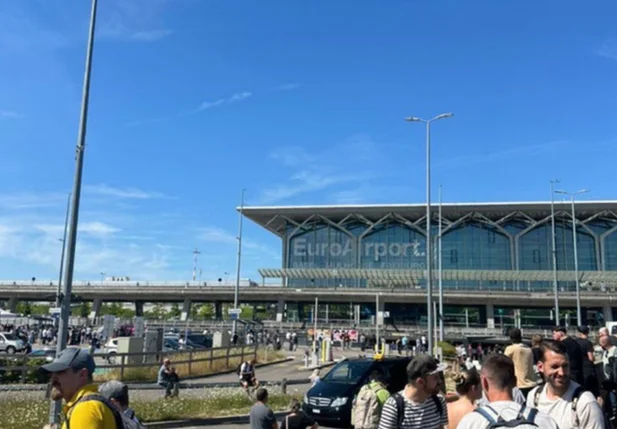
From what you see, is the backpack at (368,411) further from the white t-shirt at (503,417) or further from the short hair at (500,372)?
the white t-shirt at (503,417)

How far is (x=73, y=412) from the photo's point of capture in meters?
3.11

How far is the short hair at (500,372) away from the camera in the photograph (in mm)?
3170

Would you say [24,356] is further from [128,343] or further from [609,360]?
[609,360]

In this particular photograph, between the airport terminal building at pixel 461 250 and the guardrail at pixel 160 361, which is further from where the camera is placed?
the airport terminal building at pixel 461 250

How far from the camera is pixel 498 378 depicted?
3.19 metres

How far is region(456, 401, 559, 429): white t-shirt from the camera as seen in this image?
2898mm

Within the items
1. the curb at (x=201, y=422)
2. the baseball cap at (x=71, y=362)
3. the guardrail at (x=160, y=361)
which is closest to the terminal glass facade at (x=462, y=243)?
the guardrail at (x=160, y=361)

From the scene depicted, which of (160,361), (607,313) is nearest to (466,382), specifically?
(160,361)

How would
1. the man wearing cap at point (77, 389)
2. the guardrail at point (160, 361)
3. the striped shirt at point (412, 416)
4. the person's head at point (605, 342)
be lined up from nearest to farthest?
the man wearing cap at point (77, 389) < the striped shirt at point (412, 416) < the person's head at point (605, 342) < the guardrail at point (160, 361)

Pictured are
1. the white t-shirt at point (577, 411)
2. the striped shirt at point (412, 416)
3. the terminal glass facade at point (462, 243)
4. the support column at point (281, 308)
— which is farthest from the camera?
the support column at point (281, 308)

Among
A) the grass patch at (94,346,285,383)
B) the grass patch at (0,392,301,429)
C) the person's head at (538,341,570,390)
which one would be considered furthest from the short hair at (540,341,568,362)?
the grass patch at (94,346,285,383)

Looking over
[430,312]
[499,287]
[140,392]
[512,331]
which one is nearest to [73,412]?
[512,331]

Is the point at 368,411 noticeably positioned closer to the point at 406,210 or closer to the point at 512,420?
the point at 512,420

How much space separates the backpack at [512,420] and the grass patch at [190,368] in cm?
1997
